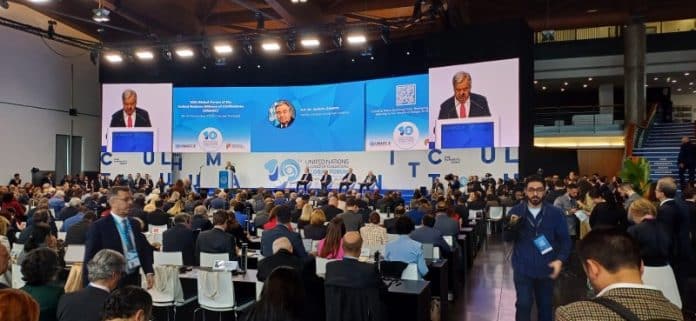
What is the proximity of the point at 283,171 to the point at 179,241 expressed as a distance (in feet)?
47.7

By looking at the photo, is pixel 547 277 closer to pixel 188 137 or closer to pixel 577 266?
pixel 577 266

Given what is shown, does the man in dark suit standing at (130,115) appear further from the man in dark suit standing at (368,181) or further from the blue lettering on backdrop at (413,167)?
the blue lettering on backdrop at (413,167)

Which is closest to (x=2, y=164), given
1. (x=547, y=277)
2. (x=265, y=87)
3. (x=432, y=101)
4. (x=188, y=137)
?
(x=188, y=137)

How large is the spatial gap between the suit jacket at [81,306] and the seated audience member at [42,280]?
0.16 metres

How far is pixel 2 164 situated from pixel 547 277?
2042 centimetres

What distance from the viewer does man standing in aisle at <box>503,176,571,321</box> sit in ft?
13.4

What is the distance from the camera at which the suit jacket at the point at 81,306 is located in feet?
9.37

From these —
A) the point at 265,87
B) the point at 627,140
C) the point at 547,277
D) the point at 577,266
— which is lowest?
the point at 577,266

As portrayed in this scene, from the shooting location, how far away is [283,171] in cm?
2078

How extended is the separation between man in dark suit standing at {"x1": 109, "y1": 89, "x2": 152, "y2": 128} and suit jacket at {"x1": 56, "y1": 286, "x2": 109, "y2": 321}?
18.8 meters

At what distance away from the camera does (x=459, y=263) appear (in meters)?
7.36

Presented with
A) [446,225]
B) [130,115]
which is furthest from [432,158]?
[130,115]

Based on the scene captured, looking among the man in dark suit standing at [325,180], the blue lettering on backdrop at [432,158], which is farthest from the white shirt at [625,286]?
the man in dark suit standing at [325,180]

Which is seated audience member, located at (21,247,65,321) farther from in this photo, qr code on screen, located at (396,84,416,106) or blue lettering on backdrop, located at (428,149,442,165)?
blue lettering on backdrop, located at (428,149,442,165)
